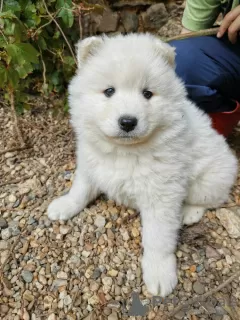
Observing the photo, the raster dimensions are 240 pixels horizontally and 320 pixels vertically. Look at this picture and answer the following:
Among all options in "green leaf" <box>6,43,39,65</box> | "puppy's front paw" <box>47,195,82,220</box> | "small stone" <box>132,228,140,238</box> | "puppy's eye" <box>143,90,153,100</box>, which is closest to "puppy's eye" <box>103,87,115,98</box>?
"puppy's eye" <box>143,90,153,100</box>

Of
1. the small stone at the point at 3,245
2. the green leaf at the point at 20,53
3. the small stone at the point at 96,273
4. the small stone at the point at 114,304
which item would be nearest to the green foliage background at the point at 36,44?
the green leaf at the point at 20,53

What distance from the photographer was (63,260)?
2436 millimetres

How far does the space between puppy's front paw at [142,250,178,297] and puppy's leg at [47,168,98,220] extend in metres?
0.63

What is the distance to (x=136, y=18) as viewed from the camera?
13.5ft

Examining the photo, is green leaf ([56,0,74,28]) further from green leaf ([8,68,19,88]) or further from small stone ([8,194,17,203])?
small stone ([8,194,17,203])

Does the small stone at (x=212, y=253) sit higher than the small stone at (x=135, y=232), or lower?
higher

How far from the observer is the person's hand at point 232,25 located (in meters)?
2.69

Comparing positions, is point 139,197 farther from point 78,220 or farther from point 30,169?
point 30,169

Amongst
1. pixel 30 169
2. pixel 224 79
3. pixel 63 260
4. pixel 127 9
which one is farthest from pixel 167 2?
pixel 63 260

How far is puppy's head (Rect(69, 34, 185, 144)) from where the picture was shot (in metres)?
1.87

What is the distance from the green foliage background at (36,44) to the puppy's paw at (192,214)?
1.53 m

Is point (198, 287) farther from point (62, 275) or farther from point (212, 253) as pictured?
point (62, 275)

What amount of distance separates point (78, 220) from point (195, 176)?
0.91 meters

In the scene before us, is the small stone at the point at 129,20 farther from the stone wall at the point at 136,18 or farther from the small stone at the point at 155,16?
the small stone at the point at 155,16
